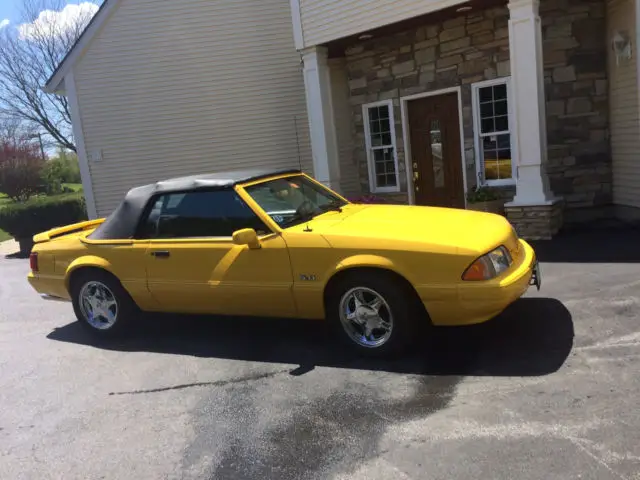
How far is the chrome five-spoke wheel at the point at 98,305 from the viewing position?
5.74 meters

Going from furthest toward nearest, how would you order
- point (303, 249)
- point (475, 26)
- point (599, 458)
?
point (475, 26) → point (303, 249) → point (599, 458)

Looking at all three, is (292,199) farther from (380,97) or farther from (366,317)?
(380,97)

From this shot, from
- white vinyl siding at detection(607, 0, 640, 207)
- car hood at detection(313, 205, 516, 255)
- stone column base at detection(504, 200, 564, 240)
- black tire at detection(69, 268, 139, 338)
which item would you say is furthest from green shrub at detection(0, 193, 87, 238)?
white vinyl siding at detection(607, 0, 640, 207)

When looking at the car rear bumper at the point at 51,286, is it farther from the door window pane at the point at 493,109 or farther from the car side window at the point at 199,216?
the door window pane at the point at 493,109

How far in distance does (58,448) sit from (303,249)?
217 centimetres

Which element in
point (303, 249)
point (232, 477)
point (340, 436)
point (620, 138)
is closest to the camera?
point (232, 477)

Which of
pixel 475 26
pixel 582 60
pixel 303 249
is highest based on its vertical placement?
pixel 475 26

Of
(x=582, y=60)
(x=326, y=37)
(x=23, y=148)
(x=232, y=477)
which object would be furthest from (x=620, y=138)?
(x=23, y=148)

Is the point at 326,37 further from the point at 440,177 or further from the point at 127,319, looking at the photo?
the point at 127,319

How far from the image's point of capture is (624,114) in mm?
8695

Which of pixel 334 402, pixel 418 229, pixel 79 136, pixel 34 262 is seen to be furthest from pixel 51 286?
pixel 79 136

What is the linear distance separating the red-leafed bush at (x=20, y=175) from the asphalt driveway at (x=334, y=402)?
25.7 meters

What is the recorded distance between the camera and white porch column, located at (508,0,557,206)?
7.87 meters

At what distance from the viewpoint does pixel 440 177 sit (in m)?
10.8
